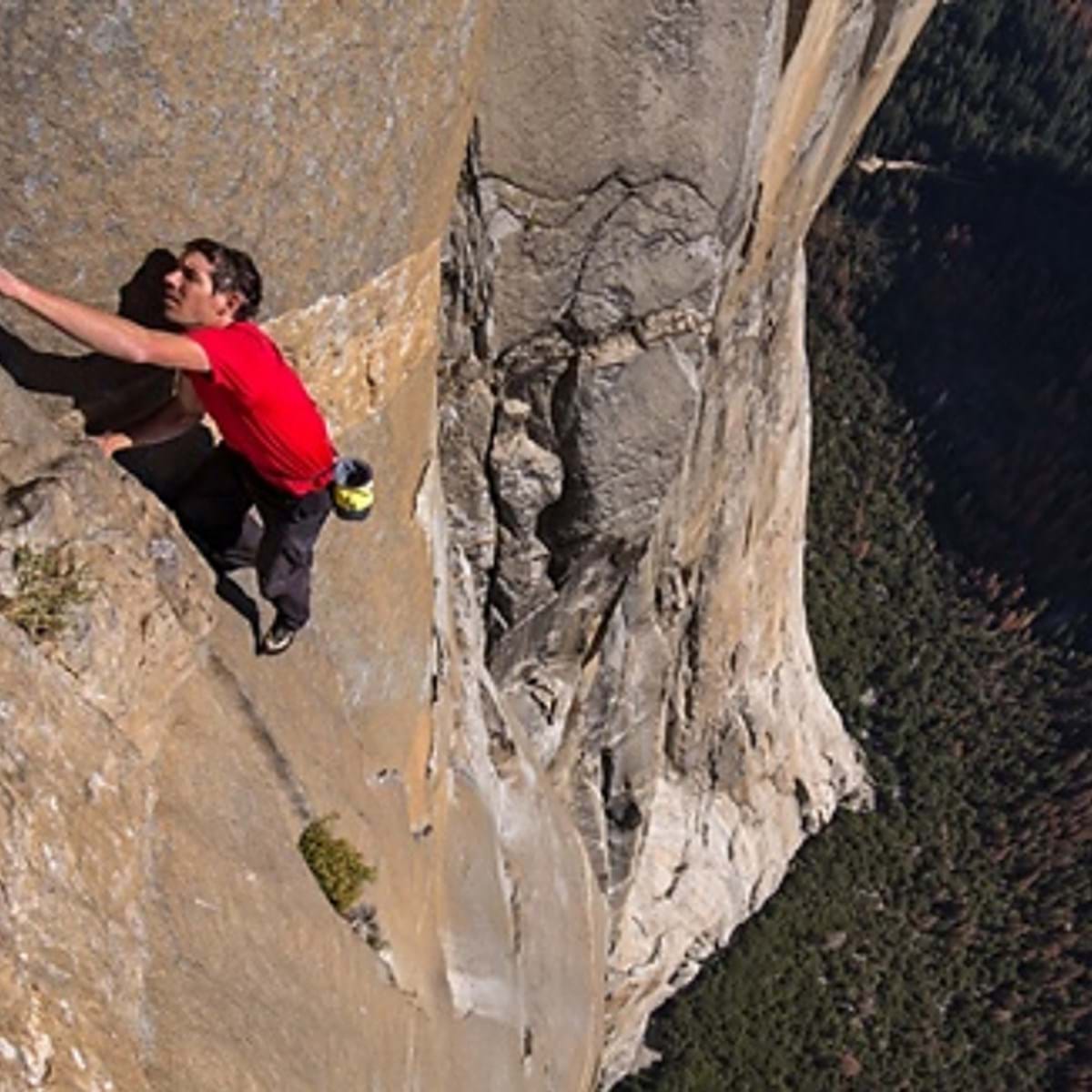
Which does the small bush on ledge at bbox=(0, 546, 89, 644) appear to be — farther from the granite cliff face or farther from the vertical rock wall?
the vertical rock wall

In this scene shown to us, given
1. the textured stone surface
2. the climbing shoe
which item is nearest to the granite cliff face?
the textured stone surface

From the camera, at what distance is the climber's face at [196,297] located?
7016 millimetres

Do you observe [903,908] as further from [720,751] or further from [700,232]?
[700,232]

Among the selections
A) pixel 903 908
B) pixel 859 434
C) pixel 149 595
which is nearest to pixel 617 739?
pixel 149 595

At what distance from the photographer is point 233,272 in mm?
7070

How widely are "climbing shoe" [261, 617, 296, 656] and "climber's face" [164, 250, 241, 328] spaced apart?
2177 mm

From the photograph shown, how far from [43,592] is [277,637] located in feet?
7.71

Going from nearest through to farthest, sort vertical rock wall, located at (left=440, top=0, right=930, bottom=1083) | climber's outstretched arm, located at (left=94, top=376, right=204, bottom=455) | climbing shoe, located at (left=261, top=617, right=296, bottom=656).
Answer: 1. climber's outstretched arm, located at (left=94, top=376, right=204, bottom=455)
2. climbing shoe, located at (left=261, top=617, right=296, bottom=656)
3. vertical rock wall, located at (left=440, top=0, right=930, bottom=1083)

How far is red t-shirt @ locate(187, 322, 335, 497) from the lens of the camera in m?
7.08

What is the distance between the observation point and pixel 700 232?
44.5 ft

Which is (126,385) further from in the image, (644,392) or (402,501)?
(644,392)

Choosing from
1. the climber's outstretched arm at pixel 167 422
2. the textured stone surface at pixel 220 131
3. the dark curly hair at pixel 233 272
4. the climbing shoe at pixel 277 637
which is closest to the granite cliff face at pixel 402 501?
the textured stone surface at pixel 220 131

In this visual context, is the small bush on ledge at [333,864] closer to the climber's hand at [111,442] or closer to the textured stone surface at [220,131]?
the climber's hand at [111,442]

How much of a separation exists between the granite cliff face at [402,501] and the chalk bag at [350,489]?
940 millimetres
